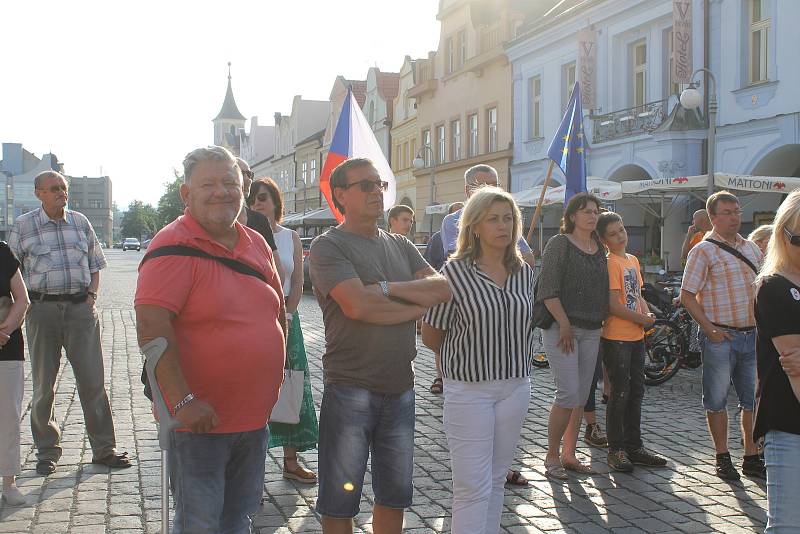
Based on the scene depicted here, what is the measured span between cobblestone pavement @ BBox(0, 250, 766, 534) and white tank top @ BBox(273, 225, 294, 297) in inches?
49.7

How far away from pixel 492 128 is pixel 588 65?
26.1 feet

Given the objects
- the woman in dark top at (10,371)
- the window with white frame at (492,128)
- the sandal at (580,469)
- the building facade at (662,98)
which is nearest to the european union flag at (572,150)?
the sandal at (580,469)

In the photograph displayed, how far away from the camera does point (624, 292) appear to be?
253 inches

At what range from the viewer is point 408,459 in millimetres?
3965

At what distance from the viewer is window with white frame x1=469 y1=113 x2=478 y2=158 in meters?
32.9

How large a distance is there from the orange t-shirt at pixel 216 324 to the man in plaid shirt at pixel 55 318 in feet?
10.2

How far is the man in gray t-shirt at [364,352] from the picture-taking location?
12.4 feet

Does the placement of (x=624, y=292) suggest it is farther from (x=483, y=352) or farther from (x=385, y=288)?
(x=385, y=288)

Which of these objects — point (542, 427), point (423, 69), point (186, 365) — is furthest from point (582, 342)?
point (423, 69)

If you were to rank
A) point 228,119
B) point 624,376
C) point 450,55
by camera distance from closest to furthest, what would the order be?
1. point 624,376
2. point 450,55
3. point 228,119

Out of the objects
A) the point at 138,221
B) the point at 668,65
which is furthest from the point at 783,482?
the point at 138,221

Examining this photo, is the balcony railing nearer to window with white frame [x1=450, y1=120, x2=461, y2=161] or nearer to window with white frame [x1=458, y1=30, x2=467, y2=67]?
window with white frame [x1=450, y1=120, x2=461, y2=161]

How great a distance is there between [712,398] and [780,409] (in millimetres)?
3059

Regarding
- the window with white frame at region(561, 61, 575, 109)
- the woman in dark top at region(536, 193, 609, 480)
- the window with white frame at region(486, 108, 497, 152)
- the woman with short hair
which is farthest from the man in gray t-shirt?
the window with white frame at region(486, 108, 497, 152)
